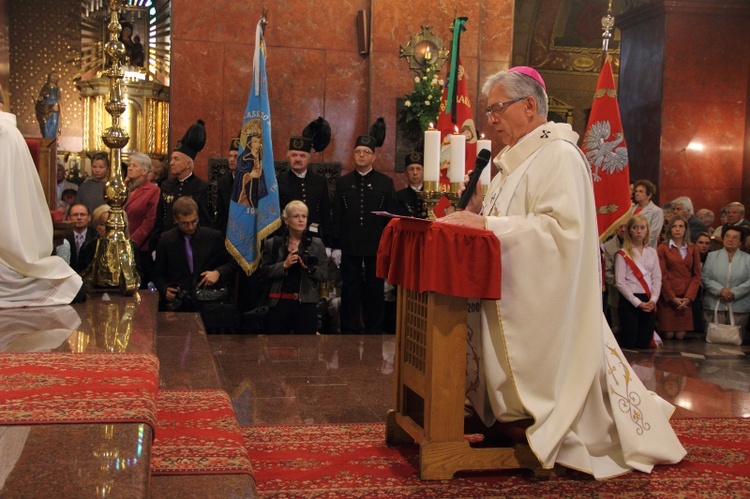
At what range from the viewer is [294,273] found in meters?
7.57

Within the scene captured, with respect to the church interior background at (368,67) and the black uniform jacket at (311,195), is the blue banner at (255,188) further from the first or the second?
the church interior background at (368,67)

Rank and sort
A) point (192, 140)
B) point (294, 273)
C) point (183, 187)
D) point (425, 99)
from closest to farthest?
point (294, 273) < point (183, 187) < point (192, 140) < point (425, 99)

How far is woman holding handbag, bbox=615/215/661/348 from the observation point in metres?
8.70

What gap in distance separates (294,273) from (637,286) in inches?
137

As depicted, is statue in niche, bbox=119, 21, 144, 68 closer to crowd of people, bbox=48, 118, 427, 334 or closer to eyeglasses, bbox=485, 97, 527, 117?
crowd of people, bbox=48, 118, 427, 334

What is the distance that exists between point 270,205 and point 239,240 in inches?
16.4

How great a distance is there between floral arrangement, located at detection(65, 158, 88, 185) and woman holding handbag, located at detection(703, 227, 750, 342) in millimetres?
9367

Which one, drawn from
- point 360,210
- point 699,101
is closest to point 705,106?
point 699,101

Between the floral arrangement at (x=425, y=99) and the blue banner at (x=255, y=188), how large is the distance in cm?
248

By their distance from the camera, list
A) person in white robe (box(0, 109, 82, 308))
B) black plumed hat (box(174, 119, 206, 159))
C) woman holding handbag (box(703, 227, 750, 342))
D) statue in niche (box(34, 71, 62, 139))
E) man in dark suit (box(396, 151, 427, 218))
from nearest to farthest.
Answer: person in white robe (box(0, 109, 82, 308)), black plumed hat (box(174, 119, 206, 159)), man in dark suit (box(396, 151, 427, 218)), woman holding handbag (box(703, 227, 750, 342)), statue in niche (box(34, 71, 62, 139))

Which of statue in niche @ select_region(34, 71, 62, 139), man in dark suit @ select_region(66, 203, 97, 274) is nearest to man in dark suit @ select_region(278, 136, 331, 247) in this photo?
man in dark suit @ select_region(66, 203, 97, 274)

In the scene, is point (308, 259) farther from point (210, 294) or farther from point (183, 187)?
point (183, 187)

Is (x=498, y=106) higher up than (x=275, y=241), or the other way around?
(x=498, y=106)

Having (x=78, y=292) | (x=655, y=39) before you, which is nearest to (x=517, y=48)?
(x=655, y=39)
